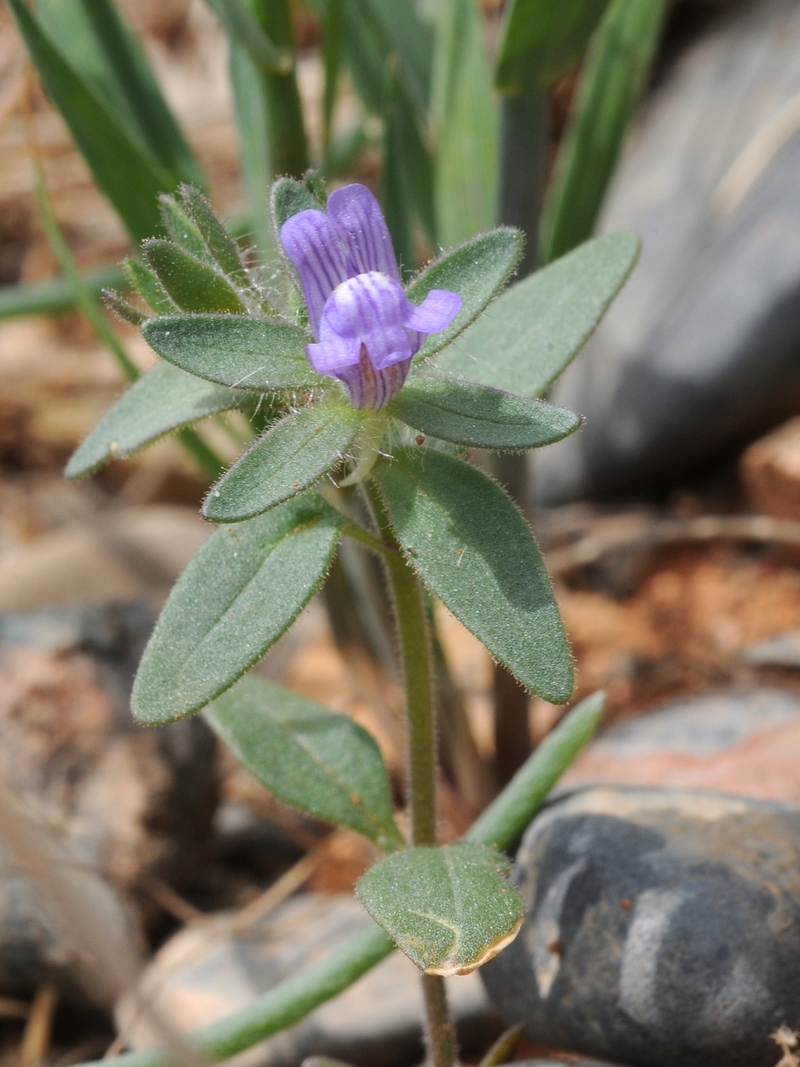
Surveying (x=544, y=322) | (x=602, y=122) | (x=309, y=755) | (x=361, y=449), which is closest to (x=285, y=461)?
(x=361, y=449)

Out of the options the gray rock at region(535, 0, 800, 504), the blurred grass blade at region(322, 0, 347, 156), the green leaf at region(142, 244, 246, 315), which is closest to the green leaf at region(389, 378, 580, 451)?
the green leaf at region(142, 244, 246, 315)

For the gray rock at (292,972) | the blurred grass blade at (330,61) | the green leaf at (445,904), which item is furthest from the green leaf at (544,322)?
the gray rock at (292,972)

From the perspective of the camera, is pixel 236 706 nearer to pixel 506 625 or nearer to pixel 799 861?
pixel 506 625

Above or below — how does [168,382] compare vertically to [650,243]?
above

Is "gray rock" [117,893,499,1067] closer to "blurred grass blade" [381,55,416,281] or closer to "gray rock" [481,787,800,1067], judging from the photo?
"gray rock" [481,787,800,1067]

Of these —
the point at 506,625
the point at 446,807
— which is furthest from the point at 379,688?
the point at 506,625

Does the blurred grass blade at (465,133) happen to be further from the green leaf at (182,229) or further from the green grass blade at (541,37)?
the green leaf at (182,229)

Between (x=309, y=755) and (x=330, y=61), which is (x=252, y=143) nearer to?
(x=330, y=61)

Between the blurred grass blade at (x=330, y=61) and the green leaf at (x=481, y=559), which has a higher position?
the blurred grass blade at (x=330, y=61)
